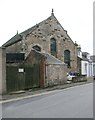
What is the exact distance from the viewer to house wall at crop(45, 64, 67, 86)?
3519 centimetres

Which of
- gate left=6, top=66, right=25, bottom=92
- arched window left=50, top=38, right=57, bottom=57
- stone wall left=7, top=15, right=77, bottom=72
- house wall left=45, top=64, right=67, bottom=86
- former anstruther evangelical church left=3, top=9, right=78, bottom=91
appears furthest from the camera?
arched window left=50, top=38, right=57, bottom=57

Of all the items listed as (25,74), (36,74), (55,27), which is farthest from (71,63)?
(25,74)

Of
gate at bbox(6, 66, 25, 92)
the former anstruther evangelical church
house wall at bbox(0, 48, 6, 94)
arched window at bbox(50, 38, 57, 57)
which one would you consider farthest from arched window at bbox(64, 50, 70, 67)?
house wall at bbox(0, 48, 6, 94)

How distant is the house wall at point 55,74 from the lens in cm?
3519

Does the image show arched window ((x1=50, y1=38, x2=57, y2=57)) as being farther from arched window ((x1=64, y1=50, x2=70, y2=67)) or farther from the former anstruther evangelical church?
arched window ((x1=64, y1=50, x2=70, y2=67))

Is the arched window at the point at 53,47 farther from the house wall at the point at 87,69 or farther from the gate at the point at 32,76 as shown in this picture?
the gate at the point at 32,76

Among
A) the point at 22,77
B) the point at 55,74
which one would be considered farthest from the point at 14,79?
the point at 55,74

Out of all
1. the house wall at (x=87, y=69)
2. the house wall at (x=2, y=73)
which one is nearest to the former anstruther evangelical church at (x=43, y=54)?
the house wall at (x=2, y=73)

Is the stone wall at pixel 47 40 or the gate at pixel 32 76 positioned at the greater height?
the stone wall at pixel 47 40

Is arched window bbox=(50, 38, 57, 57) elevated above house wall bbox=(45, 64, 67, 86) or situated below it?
above

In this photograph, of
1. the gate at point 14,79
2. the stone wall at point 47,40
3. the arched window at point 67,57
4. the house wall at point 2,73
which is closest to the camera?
the house wall at point 2,73

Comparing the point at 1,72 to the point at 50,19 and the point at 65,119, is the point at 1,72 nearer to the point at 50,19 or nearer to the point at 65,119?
Result: the point at 65,119

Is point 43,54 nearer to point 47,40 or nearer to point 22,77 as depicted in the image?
point 22,77

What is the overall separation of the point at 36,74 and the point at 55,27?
21489mm
